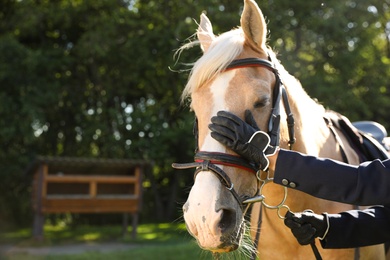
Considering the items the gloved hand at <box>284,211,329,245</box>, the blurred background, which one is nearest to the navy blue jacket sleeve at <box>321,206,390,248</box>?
the gloved hand at <box>284,211,329,245</box>

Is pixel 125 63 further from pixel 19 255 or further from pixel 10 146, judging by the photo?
pixel 19 255

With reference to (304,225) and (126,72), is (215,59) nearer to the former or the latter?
Answer: (304,225)

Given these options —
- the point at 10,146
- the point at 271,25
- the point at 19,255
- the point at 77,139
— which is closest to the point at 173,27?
the point at 271,25

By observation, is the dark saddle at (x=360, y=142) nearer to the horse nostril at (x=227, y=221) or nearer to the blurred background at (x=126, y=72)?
the horse nostril at (x=227, y=221)

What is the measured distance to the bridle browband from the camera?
2.26 meters

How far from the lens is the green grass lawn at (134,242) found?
920cm

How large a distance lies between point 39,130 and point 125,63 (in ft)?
10.4

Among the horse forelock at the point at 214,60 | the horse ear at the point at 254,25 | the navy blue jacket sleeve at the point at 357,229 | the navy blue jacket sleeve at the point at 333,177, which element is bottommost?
the navy blue jacket sleeve at the point at 357,229

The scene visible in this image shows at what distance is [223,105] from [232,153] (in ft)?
0.75

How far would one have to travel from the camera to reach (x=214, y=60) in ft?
8.25

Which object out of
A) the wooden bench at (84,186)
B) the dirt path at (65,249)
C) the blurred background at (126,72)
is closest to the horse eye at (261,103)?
the dirt path at (65,249)

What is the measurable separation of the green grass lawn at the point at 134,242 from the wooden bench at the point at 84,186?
0.56 metres

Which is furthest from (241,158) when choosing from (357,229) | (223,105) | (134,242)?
(134,242)

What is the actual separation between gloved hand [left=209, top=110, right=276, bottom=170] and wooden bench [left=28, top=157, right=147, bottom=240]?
9.65m
